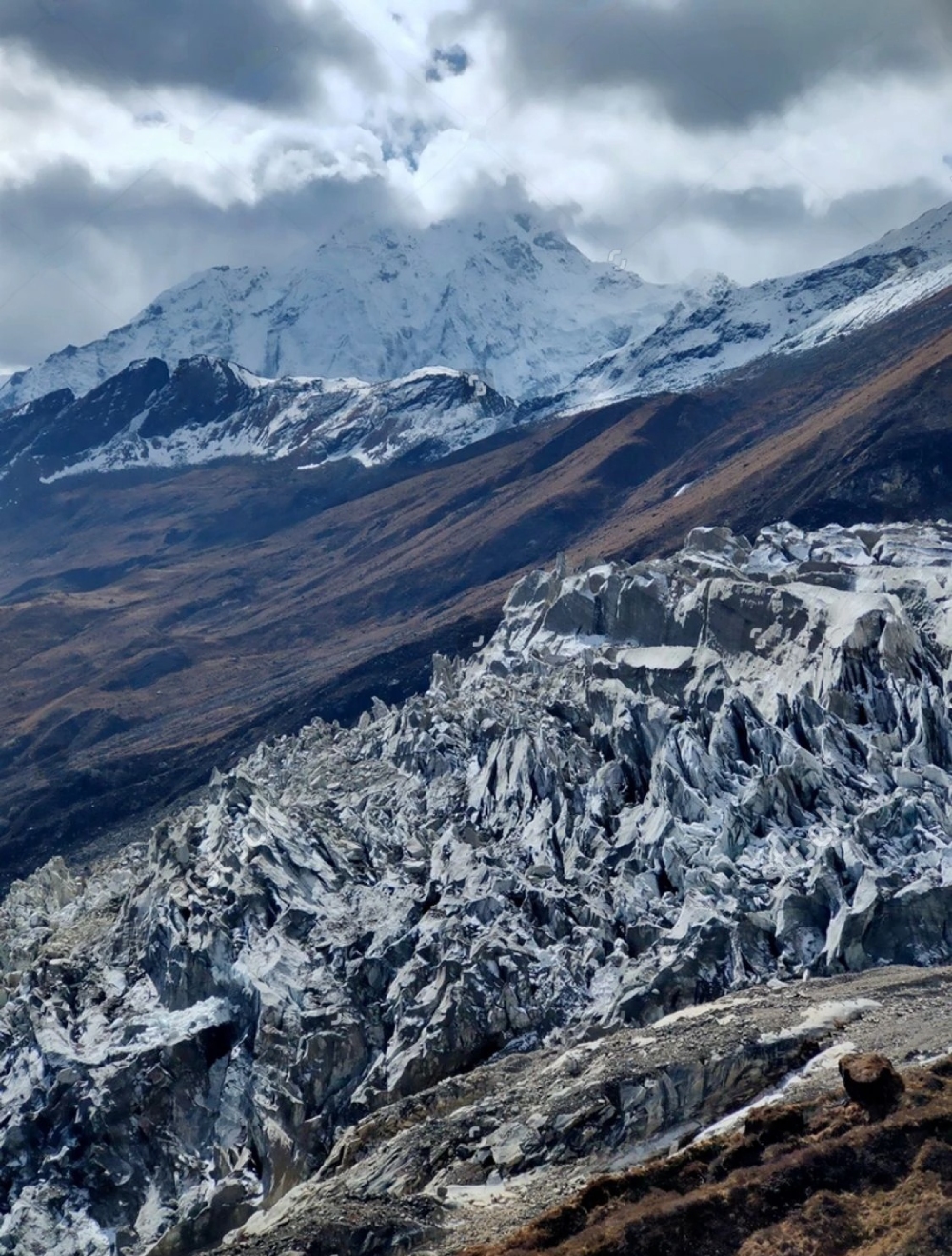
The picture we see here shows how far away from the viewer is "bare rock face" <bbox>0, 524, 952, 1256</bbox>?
48.9 metres

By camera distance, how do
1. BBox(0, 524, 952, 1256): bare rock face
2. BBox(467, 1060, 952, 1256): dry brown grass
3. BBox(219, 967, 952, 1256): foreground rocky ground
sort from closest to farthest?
1. BBox(467, 1060, 952, 1256): dry brown grass
2. BBox(219, 967, 952, 1256): foreground rocky ground
3. BBox(0, 524, 952, 1256): bare rock face

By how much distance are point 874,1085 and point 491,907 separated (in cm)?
2609

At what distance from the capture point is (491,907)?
56125 millimetres

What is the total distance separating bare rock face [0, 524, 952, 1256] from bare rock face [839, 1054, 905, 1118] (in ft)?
21.5

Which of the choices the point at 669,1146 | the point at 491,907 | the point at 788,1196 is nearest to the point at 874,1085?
the point at 788,1196

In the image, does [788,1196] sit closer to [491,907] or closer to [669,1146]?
[669,1146]

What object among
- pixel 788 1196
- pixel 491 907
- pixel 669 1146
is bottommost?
pixel 669 1146

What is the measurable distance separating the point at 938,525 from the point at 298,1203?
6571 centimetres

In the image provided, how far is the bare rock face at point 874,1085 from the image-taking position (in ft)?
102

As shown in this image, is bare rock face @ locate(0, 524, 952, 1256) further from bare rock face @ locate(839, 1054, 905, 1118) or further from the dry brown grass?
bare rock face @ locate(839, 1054, 905, 1118)

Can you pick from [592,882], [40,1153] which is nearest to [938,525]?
[592,882]

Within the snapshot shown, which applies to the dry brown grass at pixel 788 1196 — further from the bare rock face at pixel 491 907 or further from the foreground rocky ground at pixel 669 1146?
the bare rock face at pixel 491 907

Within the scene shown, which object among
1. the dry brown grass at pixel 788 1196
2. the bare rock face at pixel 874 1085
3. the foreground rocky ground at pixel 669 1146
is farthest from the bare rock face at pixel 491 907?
the bare rock face at pixel 874 1085

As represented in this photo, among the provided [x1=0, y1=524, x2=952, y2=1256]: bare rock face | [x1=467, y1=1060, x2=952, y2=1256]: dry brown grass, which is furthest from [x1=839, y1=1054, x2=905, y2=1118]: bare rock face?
[x1=0, y1=524, x2=952, y2=1256]: bare rock face
